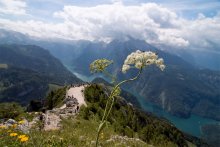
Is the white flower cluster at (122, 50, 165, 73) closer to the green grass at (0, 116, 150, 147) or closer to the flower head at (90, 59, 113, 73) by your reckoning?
the flower head at (90, 59, 113, 73)

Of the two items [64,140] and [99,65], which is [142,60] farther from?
[64,140]

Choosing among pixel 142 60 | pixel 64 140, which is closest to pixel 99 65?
pixel 142 60

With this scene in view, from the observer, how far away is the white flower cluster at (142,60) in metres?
7.41

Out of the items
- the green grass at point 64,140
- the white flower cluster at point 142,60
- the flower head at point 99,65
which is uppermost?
the white flower cluster at point 142,60

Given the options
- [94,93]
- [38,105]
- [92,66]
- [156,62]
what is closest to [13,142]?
[92,66]

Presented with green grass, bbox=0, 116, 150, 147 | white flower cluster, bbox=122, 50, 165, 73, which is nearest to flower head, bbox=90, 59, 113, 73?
white flower cluster, bbox=122, 50, 165, 73

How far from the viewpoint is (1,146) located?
30.1 ft

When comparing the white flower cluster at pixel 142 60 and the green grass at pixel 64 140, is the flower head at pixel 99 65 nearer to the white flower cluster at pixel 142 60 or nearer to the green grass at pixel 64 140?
the white flower cluster at pixel 142 60

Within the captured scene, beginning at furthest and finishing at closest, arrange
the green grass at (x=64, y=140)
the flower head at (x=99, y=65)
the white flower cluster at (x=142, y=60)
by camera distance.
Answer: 1. the green grass at (x=64, y=140)
2. the flower head at (x=99, y=65)
3. the white flower cluster at (x=142, y=60)

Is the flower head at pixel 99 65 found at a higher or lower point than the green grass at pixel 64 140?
higher

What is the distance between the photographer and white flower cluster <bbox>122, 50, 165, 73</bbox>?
741cm

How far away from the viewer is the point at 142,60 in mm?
7645

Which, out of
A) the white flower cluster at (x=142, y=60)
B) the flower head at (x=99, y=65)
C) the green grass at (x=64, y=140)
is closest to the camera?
the white flower cluster at (x=142, y=60)

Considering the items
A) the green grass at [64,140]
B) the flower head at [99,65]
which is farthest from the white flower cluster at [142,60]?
the green grass at [64,140]
